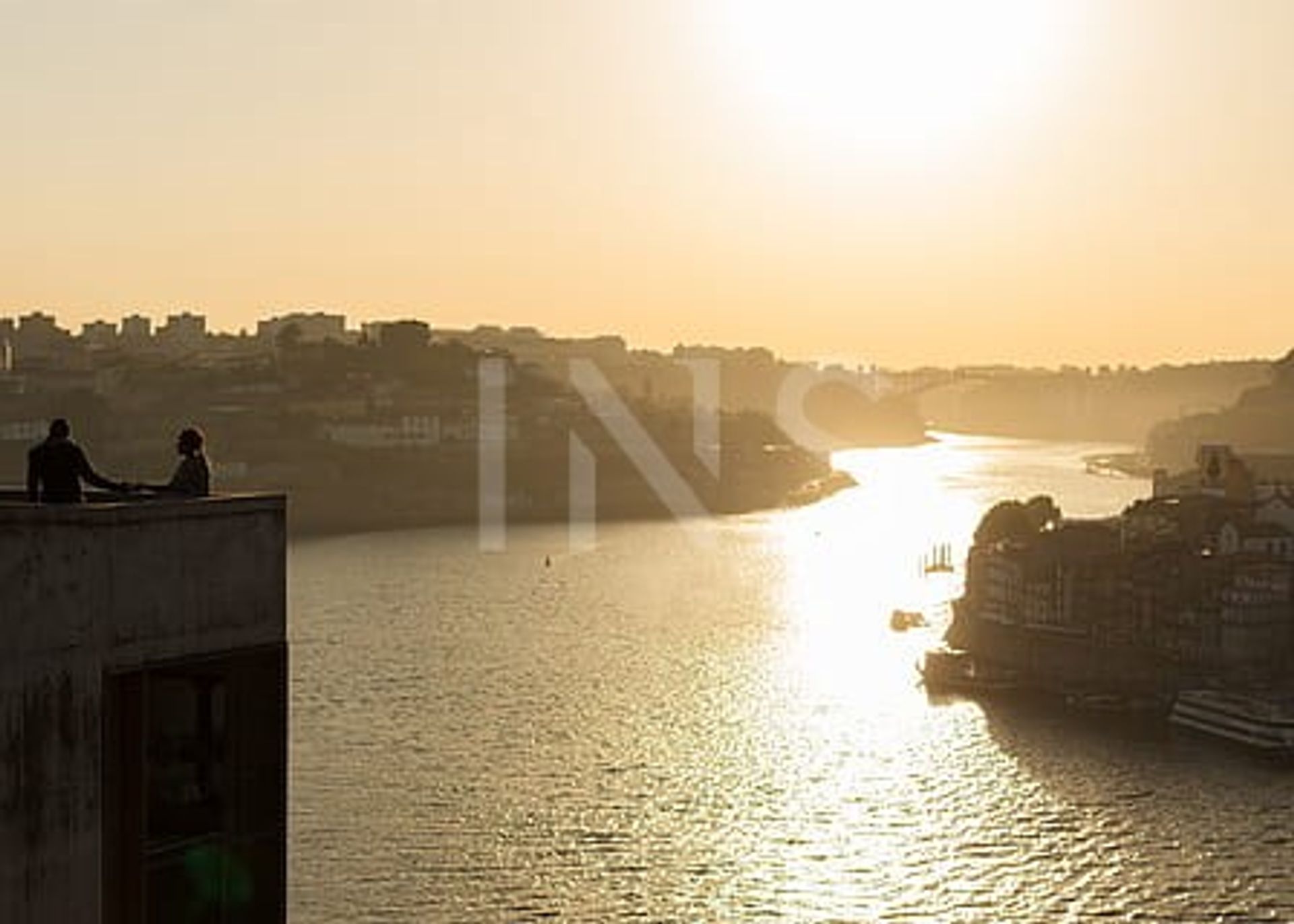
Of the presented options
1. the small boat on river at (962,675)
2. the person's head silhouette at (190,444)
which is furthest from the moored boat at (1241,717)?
the person's head silhouette at (190,444)

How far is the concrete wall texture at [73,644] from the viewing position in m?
4.84

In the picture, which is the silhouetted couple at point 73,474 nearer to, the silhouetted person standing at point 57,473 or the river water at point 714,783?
the silhouetted person standing at point 57,473

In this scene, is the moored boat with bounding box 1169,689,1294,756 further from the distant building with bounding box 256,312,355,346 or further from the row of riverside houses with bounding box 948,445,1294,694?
the distant building with bounding box 256,312,355,346

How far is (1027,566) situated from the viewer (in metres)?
47.0

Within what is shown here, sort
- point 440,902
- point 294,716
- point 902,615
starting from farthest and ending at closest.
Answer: point 902,615, point 294,716, point 440,902

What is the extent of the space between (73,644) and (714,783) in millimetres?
27061

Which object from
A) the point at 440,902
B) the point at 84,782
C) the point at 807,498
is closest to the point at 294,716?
the point at 440,902

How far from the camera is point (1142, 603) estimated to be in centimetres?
4369

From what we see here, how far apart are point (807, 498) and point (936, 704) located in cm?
7682

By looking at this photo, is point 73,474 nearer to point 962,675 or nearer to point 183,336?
point 962,675

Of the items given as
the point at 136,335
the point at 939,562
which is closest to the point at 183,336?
the point at 136,335

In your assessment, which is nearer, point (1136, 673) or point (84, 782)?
point (84, 782)

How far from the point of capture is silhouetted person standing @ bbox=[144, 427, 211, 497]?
6215mm

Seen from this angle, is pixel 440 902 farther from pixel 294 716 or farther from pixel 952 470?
pixel 952 470
